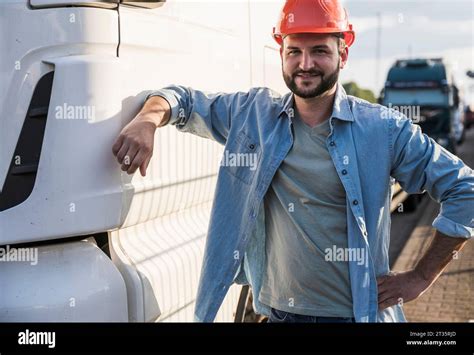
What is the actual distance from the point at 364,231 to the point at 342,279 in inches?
8.2

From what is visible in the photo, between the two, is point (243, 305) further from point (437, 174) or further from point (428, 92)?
point (428, 92)

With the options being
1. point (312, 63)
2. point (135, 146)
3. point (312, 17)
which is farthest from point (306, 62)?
point (135, 146)

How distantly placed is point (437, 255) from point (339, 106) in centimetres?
64

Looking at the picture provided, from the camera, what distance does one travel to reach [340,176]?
94.3 inches

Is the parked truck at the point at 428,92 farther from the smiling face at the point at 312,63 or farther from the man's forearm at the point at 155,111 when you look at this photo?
the man's forearm at the point at 155,111

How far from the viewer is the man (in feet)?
7.87

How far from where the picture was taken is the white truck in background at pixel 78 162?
6.98ft

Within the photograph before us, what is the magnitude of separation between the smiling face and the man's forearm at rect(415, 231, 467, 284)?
68 cm

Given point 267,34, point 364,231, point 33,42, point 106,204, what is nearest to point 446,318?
point 267,34

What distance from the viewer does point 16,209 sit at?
213 centimetres

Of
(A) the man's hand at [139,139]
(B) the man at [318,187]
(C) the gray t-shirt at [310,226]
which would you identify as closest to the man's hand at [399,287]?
(B) the man at [318,187]

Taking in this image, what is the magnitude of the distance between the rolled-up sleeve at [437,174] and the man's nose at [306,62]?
35cm
